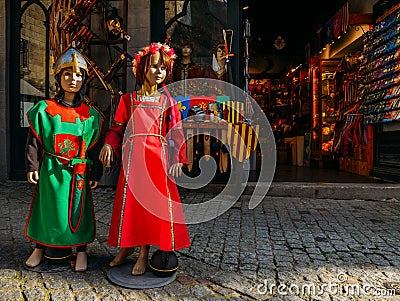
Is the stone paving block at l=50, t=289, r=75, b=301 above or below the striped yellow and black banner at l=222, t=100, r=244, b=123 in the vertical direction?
below

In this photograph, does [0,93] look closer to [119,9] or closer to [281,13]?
[119,9]

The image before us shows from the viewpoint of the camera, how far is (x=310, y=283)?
9.09ft

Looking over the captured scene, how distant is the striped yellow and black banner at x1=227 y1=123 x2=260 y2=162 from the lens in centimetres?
582

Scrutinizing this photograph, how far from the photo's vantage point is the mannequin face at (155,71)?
9.12 feet

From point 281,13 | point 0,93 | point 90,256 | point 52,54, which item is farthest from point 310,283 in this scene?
point 281,13

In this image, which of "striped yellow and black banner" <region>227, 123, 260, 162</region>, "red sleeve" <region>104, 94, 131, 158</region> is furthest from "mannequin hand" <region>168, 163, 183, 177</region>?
"striped yellow and black banner" <region>227, 123, 260, 162</region>

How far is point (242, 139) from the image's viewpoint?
585cm

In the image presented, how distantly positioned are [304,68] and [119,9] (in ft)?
22.2

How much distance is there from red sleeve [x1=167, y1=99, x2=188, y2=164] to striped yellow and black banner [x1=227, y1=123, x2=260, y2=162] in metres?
2.96

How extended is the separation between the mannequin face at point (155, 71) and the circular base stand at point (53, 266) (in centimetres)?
147

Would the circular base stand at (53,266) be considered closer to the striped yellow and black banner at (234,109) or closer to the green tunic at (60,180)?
the green tunic at (60,180)

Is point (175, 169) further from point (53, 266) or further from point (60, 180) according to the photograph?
point (53, 266)

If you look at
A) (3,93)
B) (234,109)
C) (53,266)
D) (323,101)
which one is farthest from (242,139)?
(323,101)

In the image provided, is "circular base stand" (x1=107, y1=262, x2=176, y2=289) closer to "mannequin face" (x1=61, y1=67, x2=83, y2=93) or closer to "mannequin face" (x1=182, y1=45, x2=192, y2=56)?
"mannequin face" (x1=61, y1=67, x2=83, y2=93)
